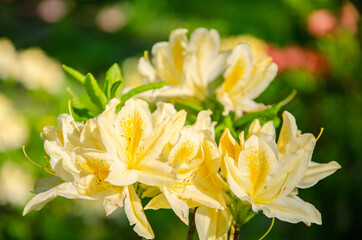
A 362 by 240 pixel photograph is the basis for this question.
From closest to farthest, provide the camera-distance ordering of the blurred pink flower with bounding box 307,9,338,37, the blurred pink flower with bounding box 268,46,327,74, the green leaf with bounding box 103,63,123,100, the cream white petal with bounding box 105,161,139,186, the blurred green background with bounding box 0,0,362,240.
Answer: the cream white petal with bounding box 105,161,139,186, the green leaf with bounding box 103,63,123,100, the blurred green background with bounding box 0,0,362,240, the blurred pink flower with bounding box 268,46,327,74, the blurred pink flower with bounding box 307,9,338,37

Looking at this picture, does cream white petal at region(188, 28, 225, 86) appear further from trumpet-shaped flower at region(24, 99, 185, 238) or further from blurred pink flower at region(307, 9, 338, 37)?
blurred pink flower at region(307, 9, 338, 37)

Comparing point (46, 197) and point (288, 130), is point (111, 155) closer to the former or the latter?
point (46, 197)

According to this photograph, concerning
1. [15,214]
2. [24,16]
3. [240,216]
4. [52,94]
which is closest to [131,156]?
[240,216]

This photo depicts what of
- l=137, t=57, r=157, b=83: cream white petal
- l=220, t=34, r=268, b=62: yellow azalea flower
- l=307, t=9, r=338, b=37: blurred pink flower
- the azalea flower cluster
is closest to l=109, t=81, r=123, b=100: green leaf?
the azalea flower cluster

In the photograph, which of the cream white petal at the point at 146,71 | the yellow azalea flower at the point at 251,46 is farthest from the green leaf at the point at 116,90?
the yellow azalea flower at the point at 251,46

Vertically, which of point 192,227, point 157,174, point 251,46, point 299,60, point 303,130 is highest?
point 157,174

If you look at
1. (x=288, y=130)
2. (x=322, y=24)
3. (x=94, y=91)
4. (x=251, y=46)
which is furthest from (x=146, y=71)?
(x=322, y=24)

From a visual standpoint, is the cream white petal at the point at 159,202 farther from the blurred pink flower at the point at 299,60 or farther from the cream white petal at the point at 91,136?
the blurred pink flower at the point at 299,60
